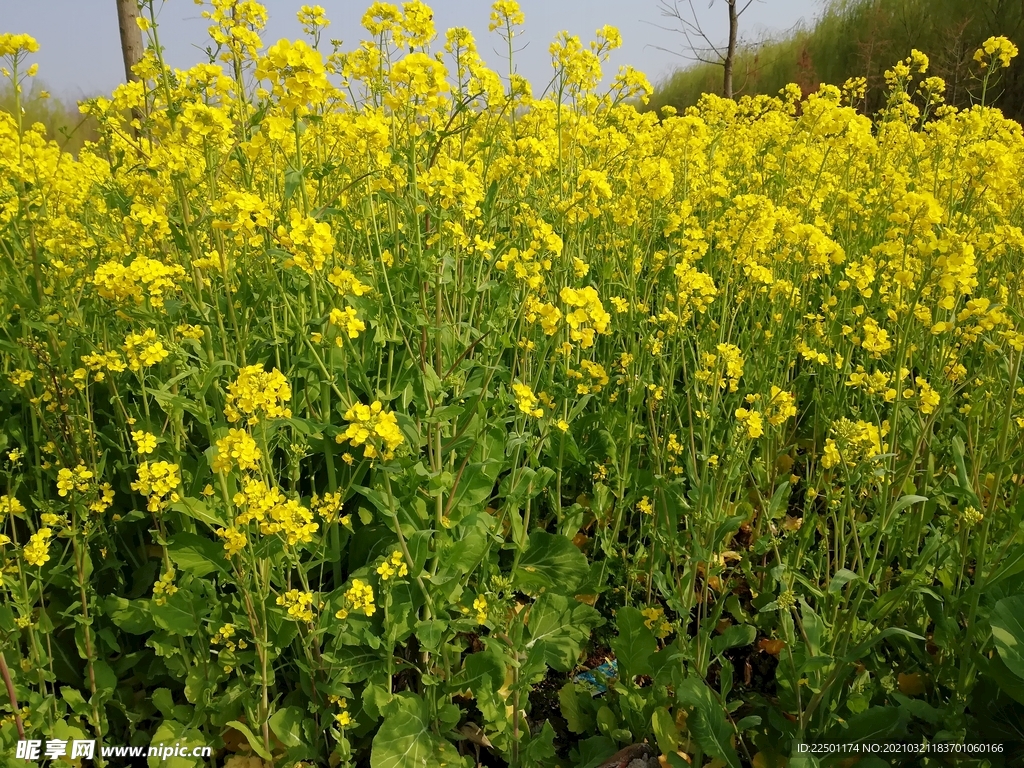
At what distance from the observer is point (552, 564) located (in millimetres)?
2328

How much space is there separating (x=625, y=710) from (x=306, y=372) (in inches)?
57.8

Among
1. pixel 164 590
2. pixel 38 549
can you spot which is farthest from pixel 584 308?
pixel 38 549

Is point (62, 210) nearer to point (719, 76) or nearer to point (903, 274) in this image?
point (903, 274)

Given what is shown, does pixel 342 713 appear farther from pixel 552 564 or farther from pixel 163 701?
pixel 552 564

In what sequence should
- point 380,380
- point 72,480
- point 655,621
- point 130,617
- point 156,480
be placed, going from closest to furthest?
point 156,480
point 72,480
point 130,617
point 655,621
point 380,380

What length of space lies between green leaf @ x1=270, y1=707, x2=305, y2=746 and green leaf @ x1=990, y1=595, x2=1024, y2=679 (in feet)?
6.17

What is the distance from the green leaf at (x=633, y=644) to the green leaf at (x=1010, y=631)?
86 centimetres

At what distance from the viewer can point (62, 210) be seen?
9.36ft

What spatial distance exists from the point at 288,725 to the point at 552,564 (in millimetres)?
983

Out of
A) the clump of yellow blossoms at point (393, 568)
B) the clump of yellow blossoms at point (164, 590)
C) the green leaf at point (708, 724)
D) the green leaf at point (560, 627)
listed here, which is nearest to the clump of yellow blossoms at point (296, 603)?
the clump of yellow blossoms at point (393, 568)

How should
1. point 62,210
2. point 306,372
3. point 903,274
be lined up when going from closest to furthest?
point 903,274 → point 306,372 → point 62,210

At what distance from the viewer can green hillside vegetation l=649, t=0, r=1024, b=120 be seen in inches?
444

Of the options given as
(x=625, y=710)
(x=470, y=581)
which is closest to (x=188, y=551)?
(x=470, y=581)

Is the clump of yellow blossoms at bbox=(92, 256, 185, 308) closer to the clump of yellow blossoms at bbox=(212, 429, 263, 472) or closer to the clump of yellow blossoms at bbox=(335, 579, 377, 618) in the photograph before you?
the clump of yellow blossoms at bbox=(212, 429, 263, 472)
